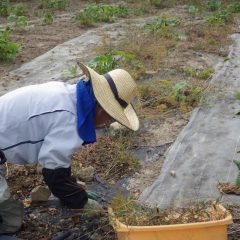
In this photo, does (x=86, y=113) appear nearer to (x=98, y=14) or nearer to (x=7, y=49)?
(x=7, y=49)

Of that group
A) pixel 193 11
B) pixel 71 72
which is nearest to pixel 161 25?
pixel 193 11

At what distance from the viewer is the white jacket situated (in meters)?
2.49

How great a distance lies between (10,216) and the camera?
280 centimetres

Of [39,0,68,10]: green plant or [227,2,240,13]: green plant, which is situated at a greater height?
[39,0,68,10]: green plant

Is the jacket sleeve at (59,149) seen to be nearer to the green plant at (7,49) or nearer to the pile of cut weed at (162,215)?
the pile of cut weed at (162,215)

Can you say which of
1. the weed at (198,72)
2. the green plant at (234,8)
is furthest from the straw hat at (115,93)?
the green plant at (234,8)

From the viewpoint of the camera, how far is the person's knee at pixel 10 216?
9.13 ft

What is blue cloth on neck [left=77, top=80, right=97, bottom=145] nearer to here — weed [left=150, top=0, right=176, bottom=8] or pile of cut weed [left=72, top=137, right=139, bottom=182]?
pile of cut weed [left=72, top=137, right=139, bottom=182]

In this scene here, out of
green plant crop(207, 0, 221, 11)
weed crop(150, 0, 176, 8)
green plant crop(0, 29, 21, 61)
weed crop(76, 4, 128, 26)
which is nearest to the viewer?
green plant crop(0, 29, 21, 61)

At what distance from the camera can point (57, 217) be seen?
9.80ft

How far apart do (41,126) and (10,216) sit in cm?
58

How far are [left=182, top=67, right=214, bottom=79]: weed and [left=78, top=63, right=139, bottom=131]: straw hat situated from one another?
318 cm

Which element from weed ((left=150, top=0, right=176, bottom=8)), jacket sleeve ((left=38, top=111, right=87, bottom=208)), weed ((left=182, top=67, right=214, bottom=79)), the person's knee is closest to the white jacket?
jacket sleeve ((left=38, top=111, right=87, bottom=208))

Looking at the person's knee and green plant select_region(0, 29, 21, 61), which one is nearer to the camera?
the person's knee
